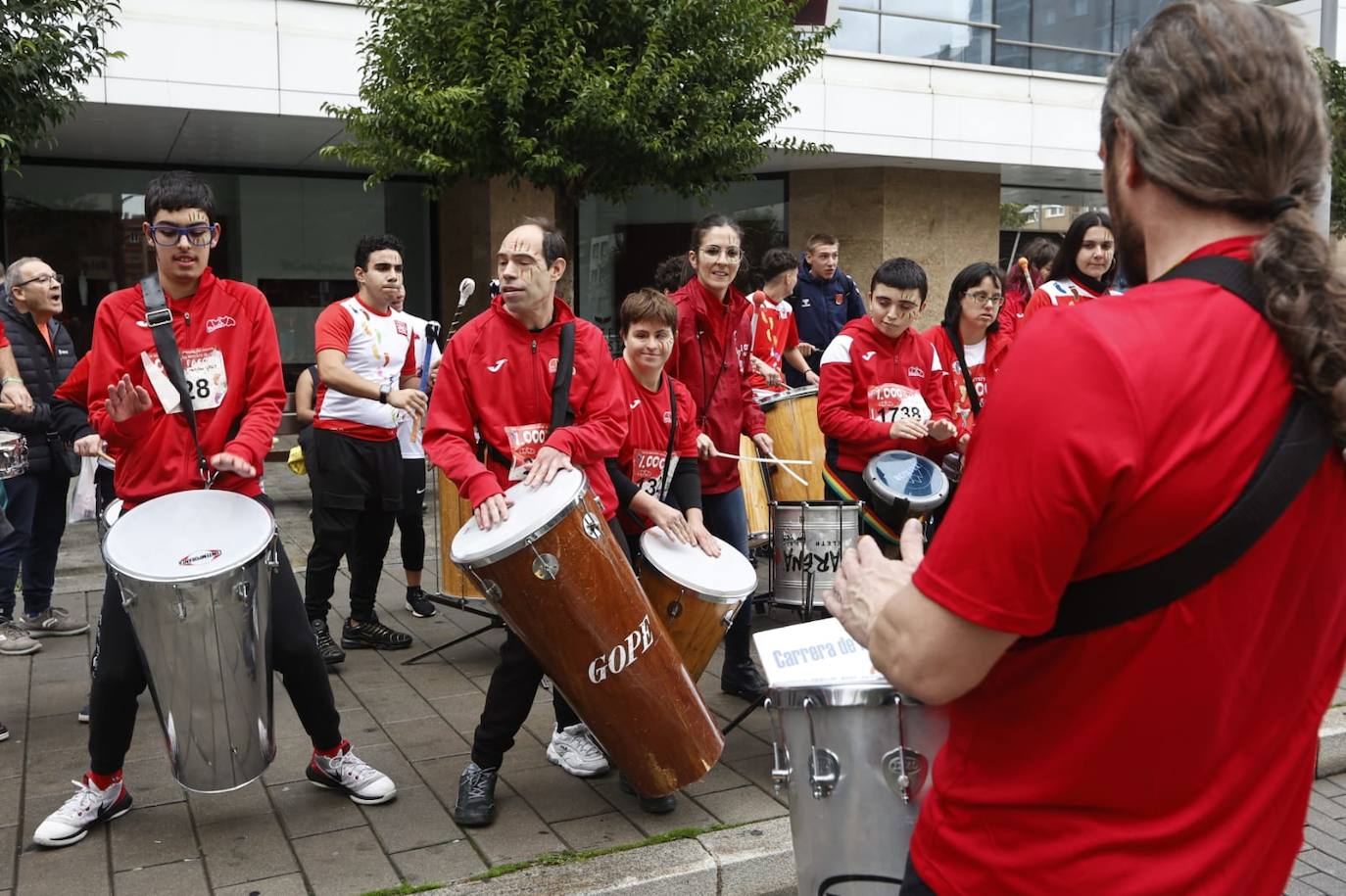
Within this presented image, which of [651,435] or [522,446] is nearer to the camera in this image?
[522,446]

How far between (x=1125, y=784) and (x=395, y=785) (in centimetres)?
339

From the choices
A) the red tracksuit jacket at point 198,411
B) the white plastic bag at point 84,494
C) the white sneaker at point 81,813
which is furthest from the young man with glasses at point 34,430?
the white sneaker at point 81,813

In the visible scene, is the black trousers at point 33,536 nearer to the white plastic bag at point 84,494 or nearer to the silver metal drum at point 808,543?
the white plastic bag at point 84,494

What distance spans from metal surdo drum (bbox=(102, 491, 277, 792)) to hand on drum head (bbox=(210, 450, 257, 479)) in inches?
5.9

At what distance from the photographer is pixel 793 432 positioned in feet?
23.5

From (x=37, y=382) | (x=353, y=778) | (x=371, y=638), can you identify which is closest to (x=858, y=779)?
(x=353, y=778)

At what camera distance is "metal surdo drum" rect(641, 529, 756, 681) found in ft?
13.4

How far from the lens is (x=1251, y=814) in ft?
4.68

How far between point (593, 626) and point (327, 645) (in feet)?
9.21

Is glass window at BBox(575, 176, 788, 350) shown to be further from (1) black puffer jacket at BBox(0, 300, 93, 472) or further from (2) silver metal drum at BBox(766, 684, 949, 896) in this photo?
(2) silver metal drum at BBox(766, 684, 949, 896)

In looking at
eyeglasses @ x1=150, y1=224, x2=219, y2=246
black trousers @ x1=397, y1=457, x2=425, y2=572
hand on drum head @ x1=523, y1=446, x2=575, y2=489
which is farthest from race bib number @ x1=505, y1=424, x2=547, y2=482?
black trousers @ x1=397, y1=457, x2=425, y2=572

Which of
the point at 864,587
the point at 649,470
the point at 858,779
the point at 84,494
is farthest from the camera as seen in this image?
the point at 84,494

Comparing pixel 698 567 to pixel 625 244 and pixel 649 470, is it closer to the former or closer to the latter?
pixel 649 470

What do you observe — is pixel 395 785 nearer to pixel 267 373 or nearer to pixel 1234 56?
pixel 267 373
